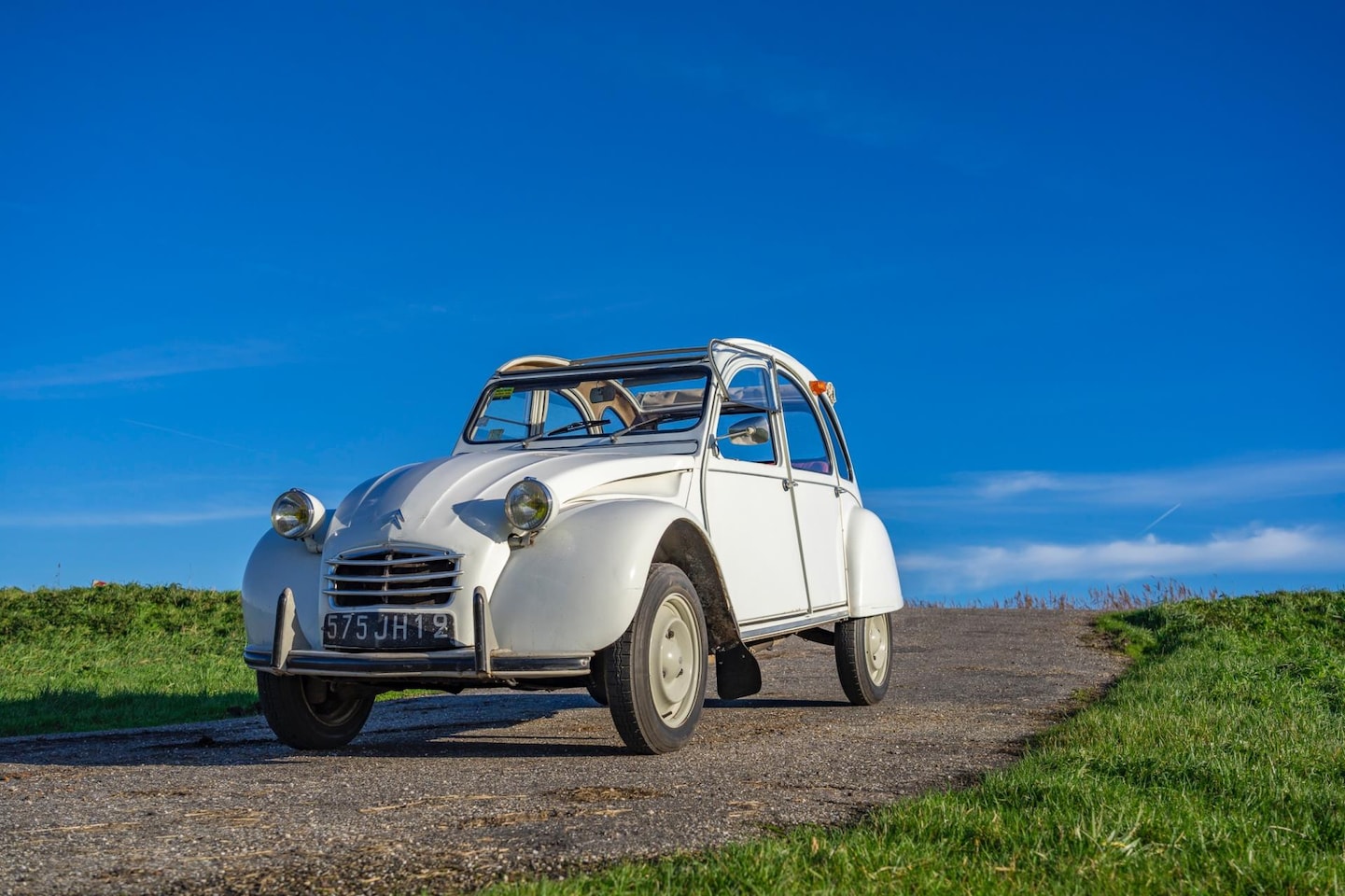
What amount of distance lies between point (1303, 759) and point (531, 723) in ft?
15.1

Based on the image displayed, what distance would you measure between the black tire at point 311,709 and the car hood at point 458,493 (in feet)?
2.90

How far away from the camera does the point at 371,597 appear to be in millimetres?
5863

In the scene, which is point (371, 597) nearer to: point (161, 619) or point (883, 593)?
point (883, 593)

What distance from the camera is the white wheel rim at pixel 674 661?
229 inches

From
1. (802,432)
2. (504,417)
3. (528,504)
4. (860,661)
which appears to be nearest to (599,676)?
(528,504)

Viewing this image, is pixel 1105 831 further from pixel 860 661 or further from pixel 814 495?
pixel 860 661

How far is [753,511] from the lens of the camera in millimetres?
7188

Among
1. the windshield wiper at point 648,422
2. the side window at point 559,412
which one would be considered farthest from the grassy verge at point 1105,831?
the side window at point 559,412

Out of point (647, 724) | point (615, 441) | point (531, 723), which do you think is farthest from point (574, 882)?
→ point (531, 723)

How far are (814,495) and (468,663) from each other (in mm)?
3469

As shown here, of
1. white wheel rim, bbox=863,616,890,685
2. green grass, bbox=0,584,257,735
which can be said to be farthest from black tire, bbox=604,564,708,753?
green grass, bbox=0,584,257,735

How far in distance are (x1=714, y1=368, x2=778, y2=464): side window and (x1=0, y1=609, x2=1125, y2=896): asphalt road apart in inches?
67.7

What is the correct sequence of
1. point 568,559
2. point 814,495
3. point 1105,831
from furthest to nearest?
1. point 814,495
2. point 568,559
3. point 1105,831

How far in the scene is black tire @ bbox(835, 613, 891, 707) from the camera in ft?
27.9
